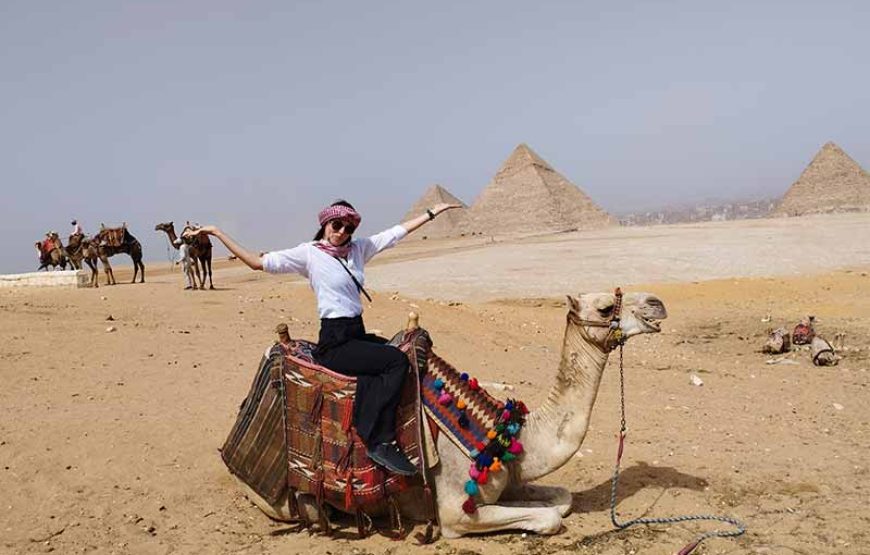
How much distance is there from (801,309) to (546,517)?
13.3 meters

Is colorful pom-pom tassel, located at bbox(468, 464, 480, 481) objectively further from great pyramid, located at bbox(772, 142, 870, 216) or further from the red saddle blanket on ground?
great pyramid, located at bbox(772, 142, 870, 216)

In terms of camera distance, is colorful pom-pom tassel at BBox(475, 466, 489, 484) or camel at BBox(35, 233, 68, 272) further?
camel at BBox(35, 233, 68, 272)

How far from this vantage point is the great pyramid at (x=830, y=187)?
10019cm

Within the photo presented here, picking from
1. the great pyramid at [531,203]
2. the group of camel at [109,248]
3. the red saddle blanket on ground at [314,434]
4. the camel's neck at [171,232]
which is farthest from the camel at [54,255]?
the great pyramid at [531,203]

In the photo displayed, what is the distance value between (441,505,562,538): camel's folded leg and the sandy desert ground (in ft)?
0.31

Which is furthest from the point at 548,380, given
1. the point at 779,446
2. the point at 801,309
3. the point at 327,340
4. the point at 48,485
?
the point at 801,309

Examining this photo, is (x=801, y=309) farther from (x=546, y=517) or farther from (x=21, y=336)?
(x=21, y=336)

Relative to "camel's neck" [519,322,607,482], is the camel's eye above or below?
above

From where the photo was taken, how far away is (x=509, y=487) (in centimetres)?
460

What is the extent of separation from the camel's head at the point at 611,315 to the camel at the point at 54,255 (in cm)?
2269

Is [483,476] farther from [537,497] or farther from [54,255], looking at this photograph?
[54,255]

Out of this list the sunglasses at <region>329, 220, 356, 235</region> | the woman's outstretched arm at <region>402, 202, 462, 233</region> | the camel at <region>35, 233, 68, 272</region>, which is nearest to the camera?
the sunglasses at <region>329, 220, 356, 235</region>

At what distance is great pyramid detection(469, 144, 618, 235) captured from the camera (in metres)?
105

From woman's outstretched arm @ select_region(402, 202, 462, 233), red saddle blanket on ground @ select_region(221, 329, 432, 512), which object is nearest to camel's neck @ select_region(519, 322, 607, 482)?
red saddle blanket on ground @ select_region(221, 329, 432, 512)
